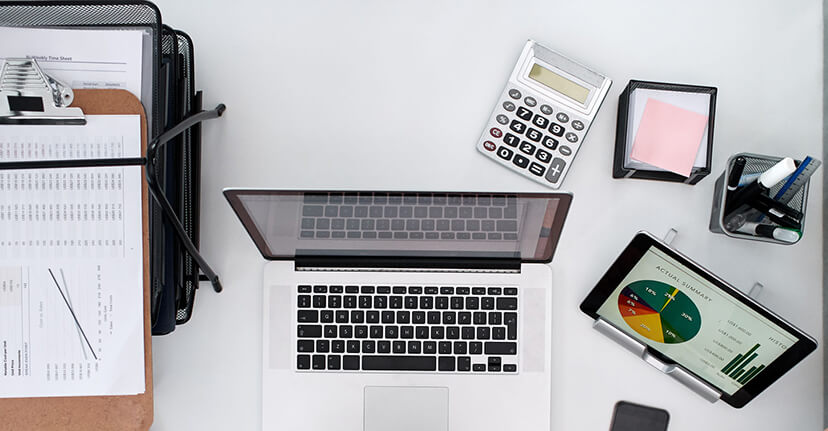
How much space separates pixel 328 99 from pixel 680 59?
20.3 inches

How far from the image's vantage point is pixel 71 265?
0.72 m

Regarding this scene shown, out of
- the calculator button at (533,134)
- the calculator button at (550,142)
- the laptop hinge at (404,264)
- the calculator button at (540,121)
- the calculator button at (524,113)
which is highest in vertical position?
the calculator button at (524,113)

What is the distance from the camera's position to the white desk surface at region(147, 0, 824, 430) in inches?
31.8

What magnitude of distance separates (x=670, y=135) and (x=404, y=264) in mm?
400

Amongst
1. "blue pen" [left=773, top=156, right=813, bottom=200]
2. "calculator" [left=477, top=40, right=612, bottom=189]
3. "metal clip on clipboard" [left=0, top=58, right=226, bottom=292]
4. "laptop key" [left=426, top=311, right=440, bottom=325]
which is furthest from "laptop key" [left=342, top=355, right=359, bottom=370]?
"blue pen" [left=773, top=156, right=813, bottom=200]

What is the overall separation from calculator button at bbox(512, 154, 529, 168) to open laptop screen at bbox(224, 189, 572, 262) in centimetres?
12

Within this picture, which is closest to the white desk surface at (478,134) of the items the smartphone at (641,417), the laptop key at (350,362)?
the smartphone at (641,417)

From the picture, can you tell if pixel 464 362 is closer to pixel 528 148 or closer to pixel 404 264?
pixel 404 264

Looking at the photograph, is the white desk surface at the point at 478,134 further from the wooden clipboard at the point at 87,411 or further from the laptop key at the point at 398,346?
the laptop key at the point at 398,346

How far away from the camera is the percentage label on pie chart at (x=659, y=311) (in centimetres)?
75

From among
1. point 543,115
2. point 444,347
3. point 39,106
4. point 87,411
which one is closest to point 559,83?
point 543,115

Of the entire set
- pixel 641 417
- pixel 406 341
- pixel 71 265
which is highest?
pixel 71 265

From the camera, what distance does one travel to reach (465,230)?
72cm

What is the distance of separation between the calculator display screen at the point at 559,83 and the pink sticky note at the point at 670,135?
3.5 inches
